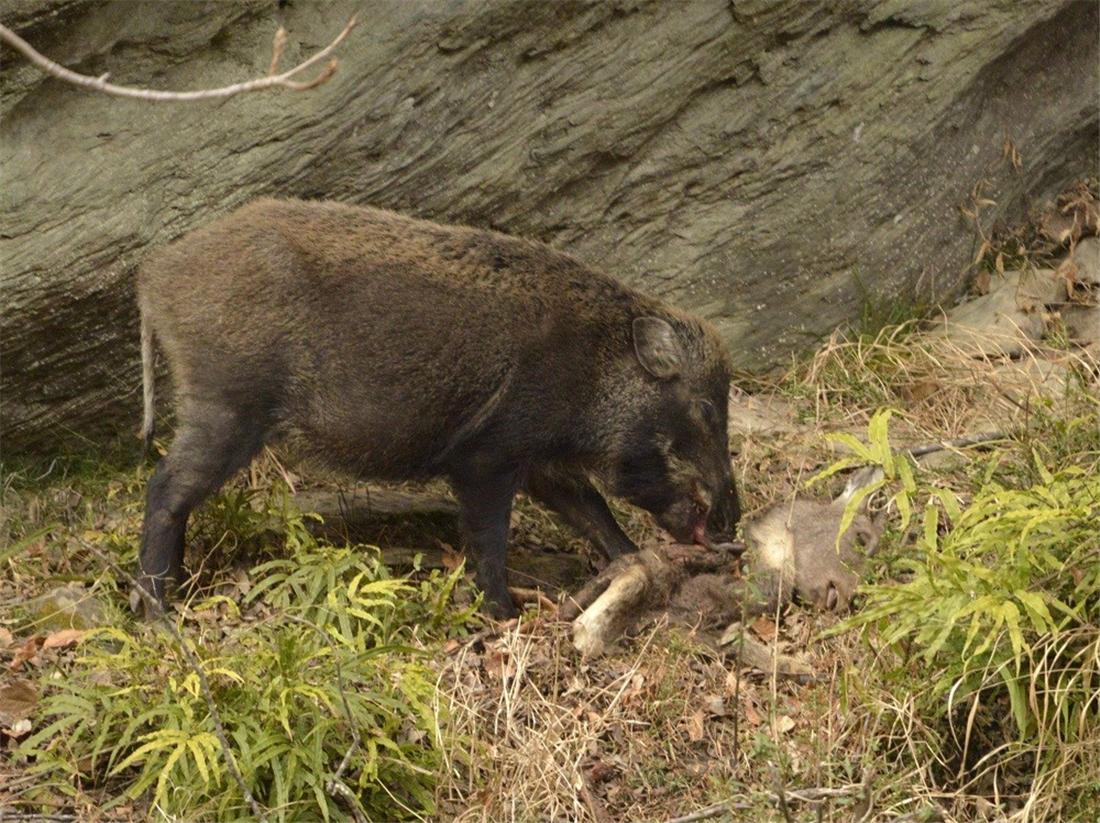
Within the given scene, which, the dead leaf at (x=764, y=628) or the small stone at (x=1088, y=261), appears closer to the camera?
the dead leaf at (x=764, y=628)

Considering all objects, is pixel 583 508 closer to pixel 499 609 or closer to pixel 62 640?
pixel 499 609

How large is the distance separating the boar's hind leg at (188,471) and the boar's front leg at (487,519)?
91 cm

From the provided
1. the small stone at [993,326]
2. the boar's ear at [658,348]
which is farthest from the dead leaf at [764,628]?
the small stone at [993,326]

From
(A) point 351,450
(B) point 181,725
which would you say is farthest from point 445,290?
(B) point 181,725

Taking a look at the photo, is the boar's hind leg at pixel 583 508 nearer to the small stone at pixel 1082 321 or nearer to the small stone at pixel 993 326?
the small stone at pixel 993 326

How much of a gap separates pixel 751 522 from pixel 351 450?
1.68m

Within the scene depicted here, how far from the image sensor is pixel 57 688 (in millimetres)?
5375

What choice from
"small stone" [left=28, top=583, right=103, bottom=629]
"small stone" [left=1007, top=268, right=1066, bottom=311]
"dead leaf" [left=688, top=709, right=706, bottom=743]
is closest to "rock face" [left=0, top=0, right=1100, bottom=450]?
"small stone" [left=1007, top=268, right=1066, bottom=311]

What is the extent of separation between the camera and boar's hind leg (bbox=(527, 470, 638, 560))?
6.74 meters

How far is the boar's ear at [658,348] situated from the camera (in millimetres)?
6660

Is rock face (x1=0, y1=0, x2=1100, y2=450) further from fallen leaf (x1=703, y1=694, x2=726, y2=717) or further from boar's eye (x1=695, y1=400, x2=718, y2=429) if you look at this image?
fallen leaf (x1=703, y1=694, x2=726, y2=717)

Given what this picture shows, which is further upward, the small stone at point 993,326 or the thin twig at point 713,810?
the thin twig at point 713,810

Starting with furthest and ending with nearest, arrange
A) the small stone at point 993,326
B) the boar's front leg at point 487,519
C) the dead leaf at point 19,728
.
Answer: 1. the small stone at point 993,326
2. the boar's front leg at point 487,519
3. the dead leaf at point 19,728

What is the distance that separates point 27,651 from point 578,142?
3535 mm
